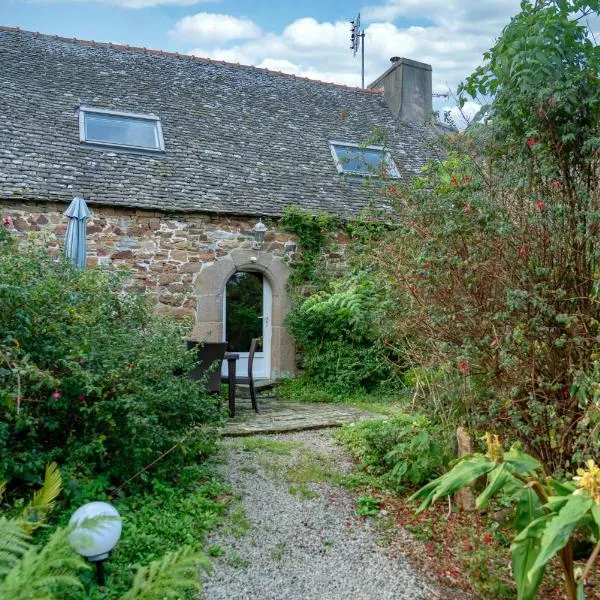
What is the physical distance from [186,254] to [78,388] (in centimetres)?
586

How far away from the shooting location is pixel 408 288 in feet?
14.1

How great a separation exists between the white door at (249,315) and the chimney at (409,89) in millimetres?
6178

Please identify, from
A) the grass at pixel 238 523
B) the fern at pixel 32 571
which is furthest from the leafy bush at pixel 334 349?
the fern at pixel 32 571

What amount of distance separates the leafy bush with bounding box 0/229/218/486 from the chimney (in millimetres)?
10961

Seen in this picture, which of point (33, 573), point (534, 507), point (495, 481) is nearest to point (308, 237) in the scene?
point (534, 507)

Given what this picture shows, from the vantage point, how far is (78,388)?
150 inches

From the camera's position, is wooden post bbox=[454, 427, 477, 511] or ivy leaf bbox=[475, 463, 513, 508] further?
wooden post bbox=[454, 427, 477, 511]

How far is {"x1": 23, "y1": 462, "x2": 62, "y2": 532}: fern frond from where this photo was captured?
10.1 ft

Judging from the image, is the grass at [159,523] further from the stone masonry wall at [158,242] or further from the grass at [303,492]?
the stone masonry wall at [158,242]

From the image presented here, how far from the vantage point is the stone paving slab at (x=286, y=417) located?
20.6 ft

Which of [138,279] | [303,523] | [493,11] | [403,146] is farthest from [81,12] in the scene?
[303,523]

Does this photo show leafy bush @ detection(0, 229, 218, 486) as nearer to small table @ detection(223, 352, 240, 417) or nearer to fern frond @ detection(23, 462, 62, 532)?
fern frond @ detection(23, 462, 62, 532)

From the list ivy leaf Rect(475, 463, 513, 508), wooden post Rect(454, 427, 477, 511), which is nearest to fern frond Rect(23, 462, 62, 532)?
ivy leaf Rect(475, 463, 513, 508)

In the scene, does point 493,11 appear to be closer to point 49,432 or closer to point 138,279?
point 49,432
